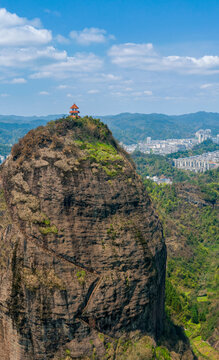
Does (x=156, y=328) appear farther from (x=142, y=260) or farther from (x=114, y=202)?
(x=114, y=202)

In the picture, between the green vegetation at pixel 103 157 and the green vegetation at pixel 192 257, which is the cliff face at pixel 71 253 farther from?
the green vegetation at pixel 192 257

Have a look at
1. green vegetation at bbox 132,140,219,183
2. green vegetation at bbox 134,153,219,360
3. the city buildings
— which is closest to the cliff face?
green vegetation at bbox 134,153,219,360

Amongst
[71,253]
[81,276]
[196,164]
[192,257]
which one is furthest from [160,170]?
[81,276]

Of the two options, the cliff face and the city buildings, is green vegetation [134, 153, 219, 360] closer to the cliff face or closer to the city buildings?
the cliff face

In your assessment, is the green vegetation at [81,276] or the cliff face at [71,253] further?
the green vegetation at [81,276]

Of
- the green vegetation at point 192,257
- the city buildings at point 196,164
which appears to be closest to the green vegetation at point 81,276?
the green vegetation at point 192,257

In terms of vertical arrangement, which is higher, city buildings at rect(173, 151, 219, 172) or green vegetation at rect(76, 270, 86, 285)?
green vegetation at rect(76, 270, 86, 285)
